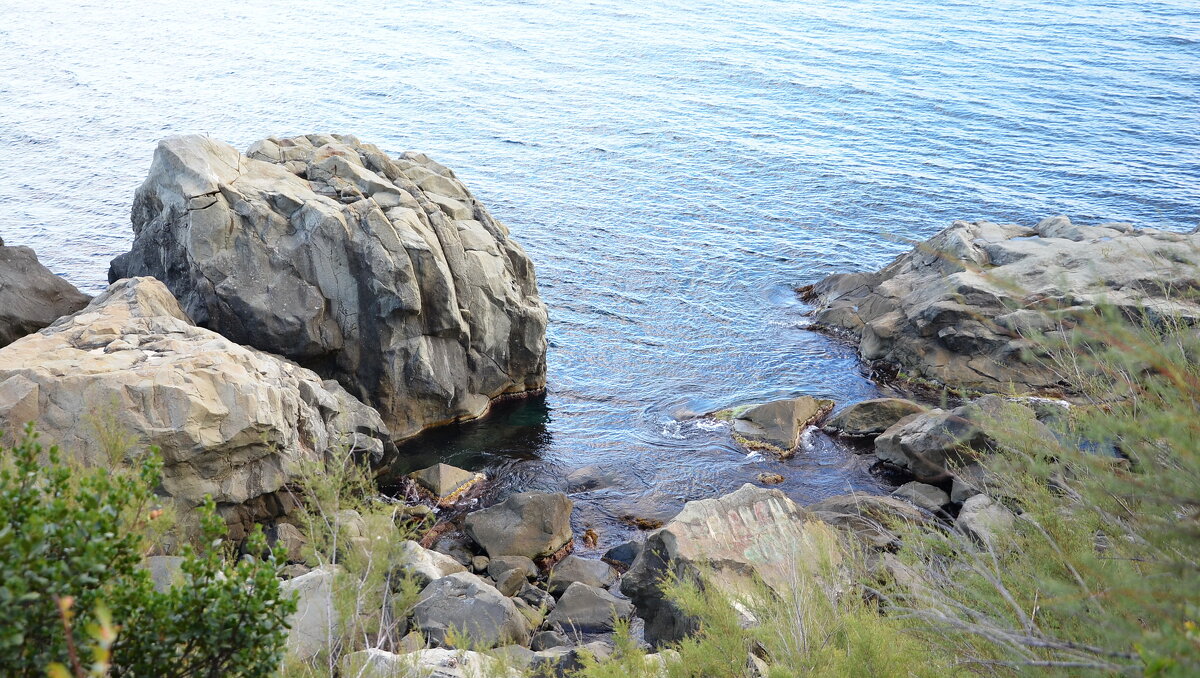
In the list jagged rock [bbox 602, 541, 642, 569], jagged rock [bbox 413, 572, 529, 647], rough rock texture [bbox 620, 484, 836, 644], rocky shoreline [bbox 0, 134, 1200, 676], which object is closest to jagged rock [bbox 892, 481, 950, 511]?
rocky shoreline [bbox 0, 134, 1200, 676]

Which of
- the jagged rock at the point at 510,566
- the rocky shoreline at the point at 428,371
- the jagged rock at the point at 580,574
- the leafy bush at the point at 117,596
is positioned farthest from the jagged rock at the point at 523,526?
the leafy bush at the point at 117,596

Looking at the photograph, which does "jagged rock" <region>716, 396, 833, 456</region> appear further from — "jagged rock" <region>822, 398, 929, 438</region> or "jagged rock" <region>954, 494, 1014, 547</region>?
"jagged rock" <region>954, 494, 1014, 547</region>

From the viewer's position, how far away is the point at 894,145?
110 feet

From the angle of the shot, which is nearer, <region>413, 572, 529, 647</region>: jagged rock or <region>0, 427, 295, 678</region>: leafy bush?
<region>0, 427, 295, 678</region>: leafy bush

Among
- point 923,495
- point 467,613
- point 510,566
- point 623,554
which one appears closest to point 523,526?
point 510,566

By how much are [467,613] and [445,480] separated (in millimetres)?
5476

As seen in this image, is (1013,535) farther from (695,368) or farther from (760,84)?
(760,84)

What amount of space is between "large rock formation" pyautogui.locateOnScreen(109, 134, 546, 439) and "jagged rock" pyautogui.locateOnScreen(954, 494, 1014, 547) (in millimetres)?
9635

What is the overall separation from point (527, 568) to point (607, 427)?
560 cm

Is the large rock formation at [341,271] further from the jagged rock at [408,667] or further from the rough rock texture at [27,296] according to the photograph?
the jagged rock at [408,667]

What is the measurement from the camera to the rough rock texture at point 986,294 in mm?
17859

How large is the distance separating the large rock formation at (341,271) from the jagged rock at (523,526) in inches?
153

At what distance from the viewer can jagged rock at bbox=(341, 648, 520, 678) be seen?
685 centimetres

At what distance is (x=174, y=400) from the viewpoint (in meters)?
11.8
